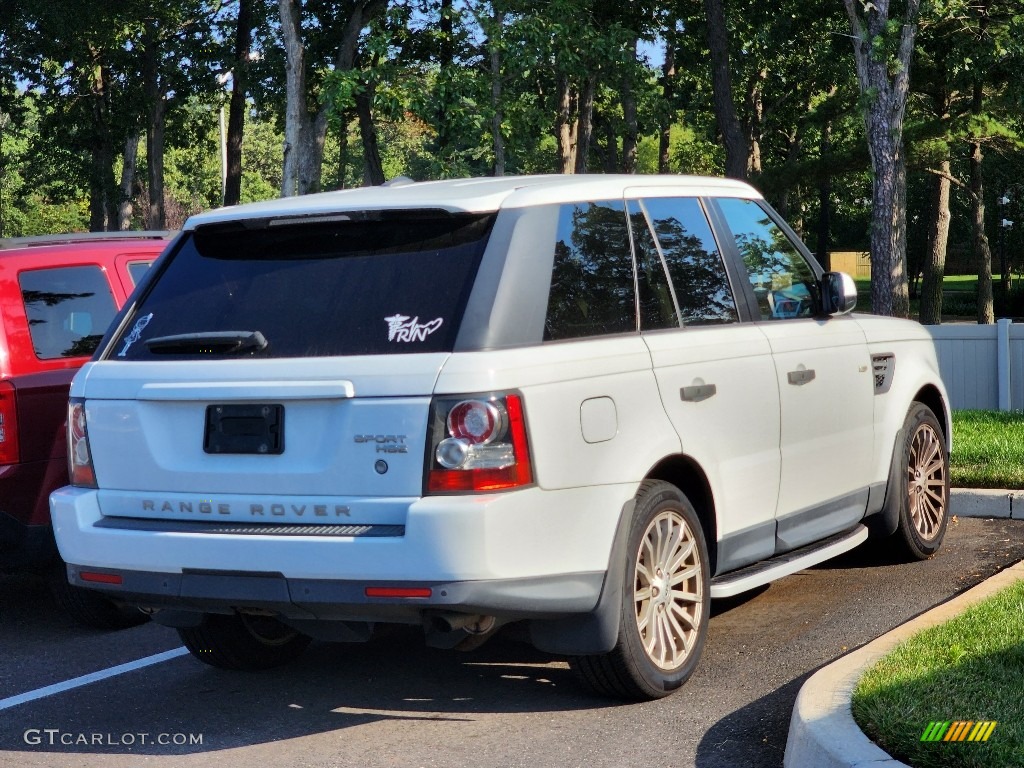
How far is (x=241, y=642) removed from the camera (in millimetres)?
6039

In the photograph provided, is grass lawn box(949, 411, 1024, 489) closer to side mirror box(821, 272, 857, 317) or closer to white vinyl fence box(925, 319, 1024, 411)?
white vinyl fence box(925, 319, 1024, 411)

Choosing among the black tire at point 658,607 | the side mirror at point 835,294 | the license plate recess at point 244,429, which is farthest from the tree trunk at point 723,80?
the license plate recess at point 244,429

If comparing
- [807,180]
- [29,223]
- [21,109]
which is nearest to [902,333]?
[807,180]

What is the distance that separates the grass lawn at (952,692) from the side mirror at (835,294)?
1.63 m

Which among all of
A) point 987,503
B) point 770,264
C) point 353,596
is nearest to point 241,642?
point 353,596

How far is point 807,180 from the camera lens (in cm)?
3703

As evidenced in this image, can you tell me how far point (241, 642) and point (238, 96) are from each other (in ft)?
108

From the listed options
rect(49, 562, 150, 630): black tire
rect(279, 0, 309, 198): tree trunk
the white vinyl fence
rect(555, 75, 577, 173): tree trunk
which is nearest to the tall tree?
rect(279, 0, 309, 198): tree trunk

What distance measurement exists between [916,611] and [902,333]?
1576 millimetres

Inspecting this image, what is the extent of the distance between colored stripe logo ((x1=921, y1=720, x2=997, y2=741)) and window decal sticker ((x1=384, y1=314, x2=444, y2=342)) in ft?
6.61

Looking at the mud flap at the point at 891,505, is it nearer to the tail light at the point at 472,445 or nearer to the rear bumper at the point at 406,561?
the rear bumper at the point at 406,561

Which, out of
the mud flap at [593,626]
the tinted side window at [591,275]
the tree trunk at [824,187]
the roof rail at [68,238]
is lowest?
the mud flap at [593,626]

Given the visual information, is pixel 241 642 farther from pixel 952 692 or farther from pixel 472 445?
pixel 952 692

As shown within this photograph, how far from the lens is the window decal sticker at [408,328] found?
186 inches
